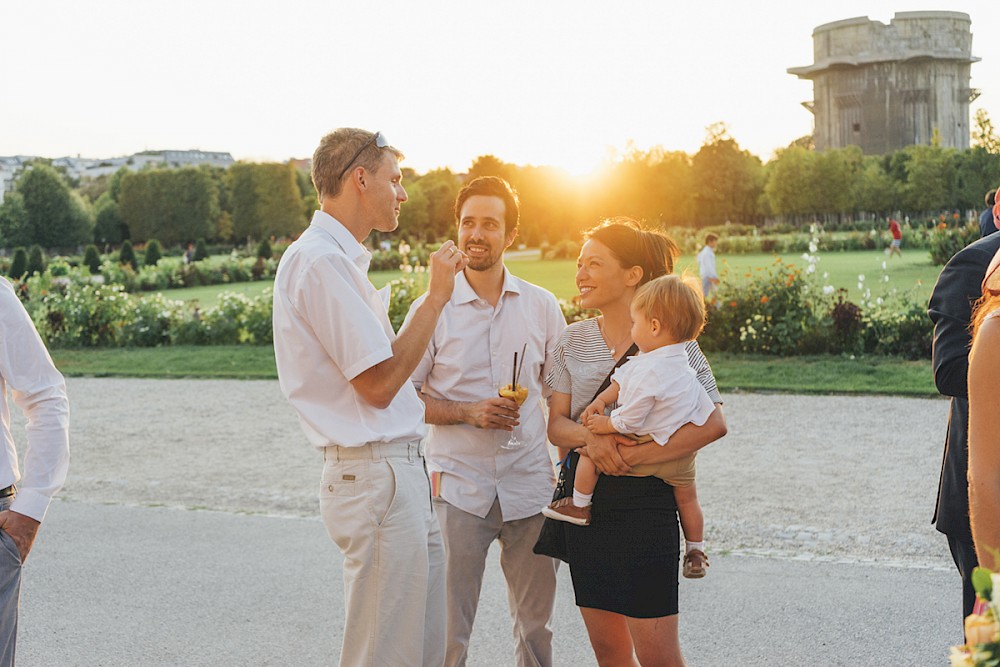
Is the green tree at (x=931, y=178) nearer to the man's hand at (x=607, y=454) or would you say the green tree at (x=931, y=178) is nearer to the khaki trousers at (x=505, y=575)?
the khaki trousers at (x=505, y=575)

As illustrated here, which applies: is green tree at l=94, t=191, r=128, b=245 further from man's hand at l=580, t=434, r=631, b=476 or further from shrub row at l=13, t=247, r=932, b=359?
man's hand at l=580, t=434, r=631, b=476

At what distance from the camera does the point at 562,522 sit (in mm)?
3330

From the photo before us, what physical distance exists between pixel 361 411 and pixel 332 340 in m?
0.22

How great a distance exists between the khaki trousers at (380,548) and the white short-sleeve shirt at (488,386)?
2.41 ft

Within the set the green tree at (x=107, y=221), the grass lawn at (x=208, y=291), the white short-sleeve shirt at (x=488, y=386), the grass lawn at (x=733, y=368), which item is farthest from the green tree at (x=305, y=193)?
the white short-sleeve shirt at (x=488, y=386)

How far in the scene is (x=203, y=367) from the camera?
15562 mm

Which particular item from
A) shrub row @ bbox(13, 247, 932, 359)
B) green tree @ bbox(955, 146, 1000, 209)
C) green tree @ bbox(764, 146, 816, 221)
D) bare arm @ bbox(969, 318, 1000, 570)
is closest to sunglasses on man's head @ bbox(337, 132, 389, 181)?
bare arm @ bbox(969, 318, 1000, 570)

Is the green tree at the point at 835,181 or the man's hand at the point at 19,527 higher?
the green tree at the point at 835,181

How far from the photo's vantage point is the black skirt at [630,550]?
10.2ft

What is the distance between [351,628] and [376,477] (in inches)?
17.8

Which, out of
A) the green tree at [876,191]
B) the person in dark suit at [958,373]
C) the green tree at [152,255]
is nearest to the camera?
the person in dark suit at [958,373]

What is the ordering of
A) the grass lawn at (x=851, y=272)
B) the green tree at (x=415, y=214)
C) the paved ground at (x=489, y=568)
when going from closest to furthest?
the paved ground at (x=489, y=568)
the grass lawn at (x=851, y=272)
the green tree at (x=415, y=214)

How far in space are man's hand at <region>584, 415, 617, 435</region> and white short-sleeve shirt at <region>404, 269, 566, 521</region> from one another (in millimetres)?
512

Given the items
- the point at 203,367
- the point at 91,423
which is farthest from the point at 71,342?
the point at 91,423
